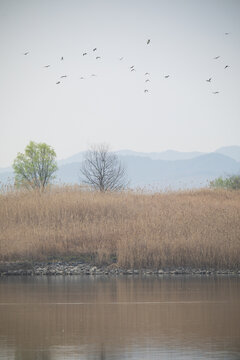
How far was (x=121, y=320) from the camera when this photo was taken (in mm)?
10953

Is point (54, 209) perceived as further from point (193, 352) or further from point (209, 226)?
point (193, 352)

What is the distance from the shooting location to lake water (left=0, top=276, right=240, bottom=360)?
8430 millimetres

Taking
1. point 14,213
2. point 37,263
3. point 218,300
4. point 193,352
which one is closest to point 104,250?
point 37,263

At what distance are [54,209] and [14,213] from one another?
67.4 inches

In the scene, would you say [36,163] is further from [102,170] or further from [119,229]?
[119,229]

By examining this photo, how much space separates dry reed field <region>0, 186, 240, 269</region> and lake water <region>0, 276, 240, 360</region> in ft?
10.9

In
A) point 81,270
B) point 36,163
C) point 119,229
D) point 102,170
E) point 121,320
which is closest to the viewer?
point 121,320

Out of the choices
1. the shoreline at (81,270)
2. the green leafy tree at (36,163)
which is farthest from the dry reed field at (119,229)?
the green leafy tree at (36,163)

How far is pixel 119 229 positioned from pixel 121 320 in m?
11.8

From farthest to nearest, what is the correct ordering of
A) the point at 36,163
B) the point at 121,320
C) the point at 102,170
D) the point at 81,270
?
1. the point at 36,163
2. the point at 102,170
3. the point at 81,270
4. the point at 121,320

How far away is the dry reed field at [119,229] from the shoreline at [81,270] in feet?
0.90

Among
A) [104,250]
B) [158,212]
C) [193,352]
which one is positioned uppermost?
[158,212]

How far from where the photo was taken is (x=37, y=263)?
844 inches

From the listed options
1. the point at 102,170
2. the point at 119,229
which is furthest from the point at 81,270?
the point at 102,170
